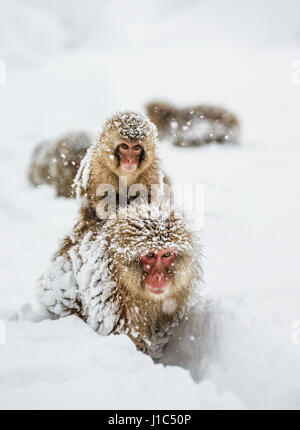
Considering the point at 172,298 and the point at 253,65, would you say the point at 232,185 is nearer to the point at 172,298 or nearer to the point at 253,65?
the point at 172,298

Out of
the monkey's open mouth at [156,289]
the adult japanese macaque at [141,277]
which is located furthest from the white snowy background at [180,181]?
the monkey's open mouth at [156,289]

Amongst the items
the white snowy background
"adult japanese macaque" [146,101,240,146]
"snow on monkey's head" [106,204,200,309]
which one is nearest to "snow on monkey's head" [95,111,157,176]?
the white snowy background

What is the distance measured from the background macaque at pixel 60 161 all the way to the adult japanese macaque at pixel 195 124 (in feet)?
5.32

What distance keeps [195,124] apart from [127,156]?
3770 millimetres

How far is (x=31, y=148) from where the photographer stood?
4848 millimetres

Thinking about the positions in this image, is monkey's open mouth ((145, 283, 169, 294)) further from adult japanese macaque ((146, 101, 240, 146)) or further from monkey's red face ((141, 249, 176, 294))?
adult japanese macaque ((146, 101, 240, 146))

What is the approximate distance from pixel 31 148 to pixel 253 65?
6.17 meters

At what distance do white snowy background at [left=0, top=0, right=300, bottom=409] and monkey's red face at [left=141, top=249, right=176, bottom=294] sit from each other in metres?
0.30

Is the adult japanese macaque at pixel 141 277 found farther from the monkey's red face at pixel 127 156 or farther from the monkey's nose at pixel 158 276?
the monkey's red face at pixel 127 156

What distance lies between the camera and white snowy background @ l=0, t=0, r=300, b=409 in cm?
118

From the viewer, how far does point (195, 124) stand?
18.7 ft

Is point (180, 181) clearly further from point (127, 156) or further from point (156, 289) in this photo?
point (156, 289)

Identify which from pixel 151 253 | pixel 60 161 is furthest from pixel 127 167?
pixel 60 161

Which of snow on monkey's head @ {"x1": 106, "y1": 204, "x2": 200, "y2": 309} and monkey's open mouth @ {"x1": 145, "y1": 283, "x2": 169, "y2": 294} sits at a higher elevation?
snow on monkey's head @ {"x1": 106, "y1": 204, "x2": 200, "y2": 309}
